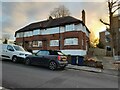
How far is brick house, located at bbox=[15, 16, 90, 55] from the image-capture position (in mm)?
29531

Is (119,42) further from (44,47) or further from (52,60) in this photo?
(52,60)

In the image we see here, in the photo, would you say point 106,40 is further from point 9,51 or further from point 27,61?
point 27,61

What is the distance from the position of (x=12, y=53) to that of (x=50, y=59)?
16.6 feet

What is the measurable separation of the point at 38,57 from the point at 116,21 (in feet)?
119

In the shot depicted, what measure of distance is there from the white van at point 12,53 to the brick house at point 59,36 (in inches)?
572

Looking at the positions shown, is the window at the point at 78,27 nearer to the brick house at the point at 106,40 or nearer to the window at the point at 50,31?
the window at the point at 50,31

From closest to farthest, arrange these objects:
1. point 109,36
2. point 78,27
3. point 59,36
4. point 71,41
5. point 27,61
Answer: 1. point 27,61
2. point 78,27
3. point 71,41
4. point 59,36
5. point 109,36

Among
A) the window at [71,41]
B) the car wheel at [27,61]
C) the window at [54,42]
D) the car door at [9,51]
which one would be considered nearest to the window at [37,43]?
the window at [54,42]

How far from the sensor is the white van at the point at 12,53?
16.2 m

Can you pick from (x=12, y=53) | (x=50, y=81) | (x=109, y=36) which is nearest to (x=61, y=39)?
(x=12, y=53)

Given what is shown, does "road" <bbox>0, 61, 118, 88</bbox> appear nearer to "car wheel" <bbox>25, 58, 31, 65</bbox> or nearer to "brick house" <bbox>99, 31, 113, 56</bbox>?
"car wheel" <bbox>25, 58, 31, 65</bbox>

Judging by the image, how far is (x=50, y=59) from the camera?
1391 centimetres

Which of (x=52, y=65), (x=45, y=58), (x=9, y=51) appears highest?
(x=9, y=51)

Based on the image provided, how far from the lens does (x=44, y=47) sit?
1416 inches
